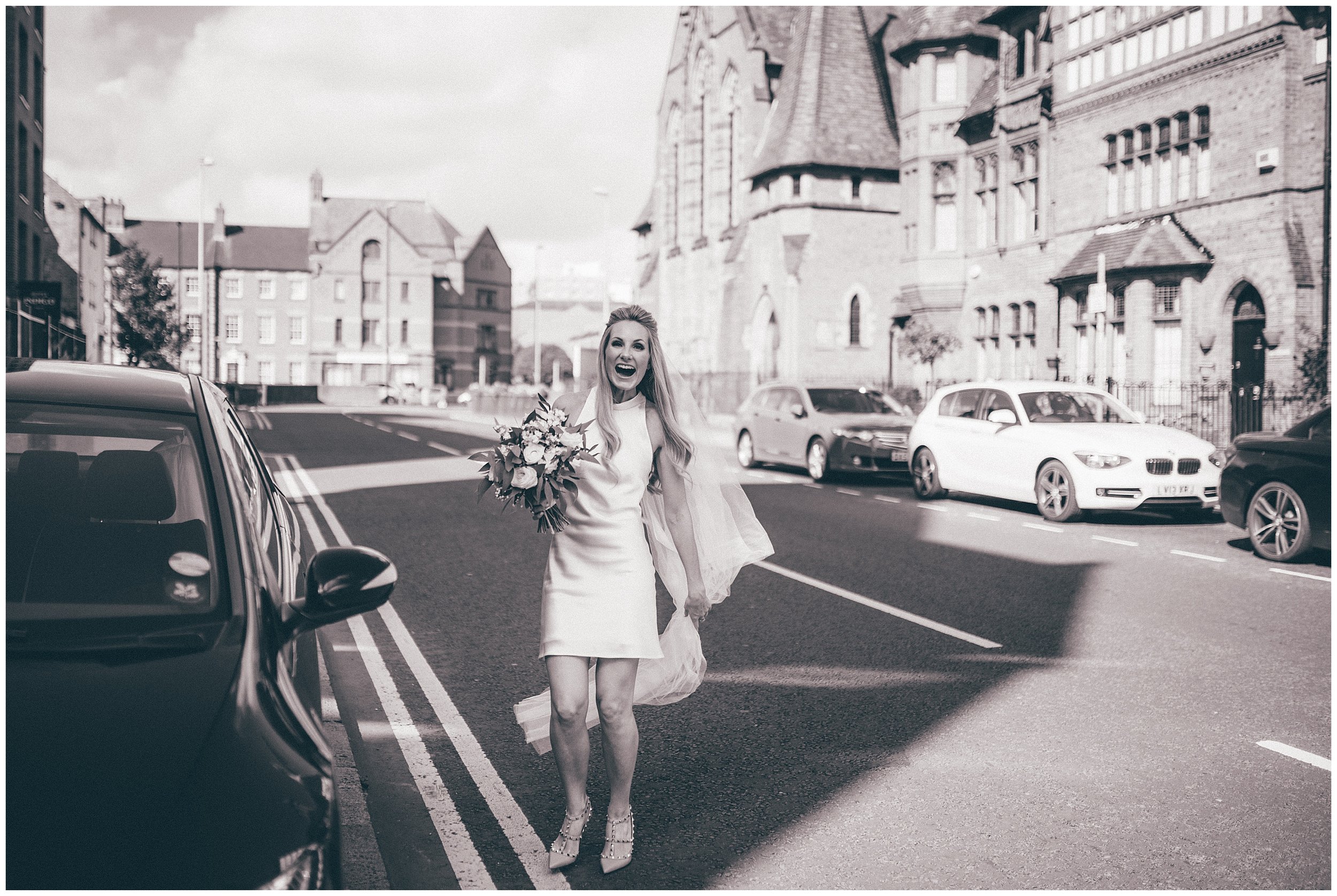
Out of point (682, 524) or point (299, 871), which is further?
point (682, 524)

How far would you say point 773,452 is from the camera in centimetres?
1995

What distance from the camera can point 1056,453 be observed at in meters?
13.4

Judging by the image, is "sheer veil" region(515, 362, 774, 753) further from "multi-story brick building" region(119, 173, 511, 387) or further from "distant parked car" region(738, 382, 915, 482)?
"multi-story brick building" region(119, 173, 511, 387)

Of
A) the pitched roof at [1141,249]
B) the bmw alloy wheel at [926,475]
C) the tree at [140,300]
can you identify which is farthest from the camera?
the tree at [140,300]

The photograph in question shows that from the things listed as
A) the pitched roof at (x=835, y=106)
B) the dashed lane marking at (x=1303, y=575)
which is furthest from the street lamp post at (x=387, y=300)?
the dashed lane marking at (x=1303, y=575)

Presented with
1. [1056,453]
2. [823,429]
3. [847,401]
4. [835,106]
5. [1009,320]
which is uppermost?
[835,106]

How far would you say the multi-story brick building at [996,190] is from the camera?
2372 cm

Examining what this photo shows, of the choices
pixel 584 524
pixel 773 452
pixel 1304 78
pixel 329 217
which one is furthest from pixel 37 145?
pixel 329 217

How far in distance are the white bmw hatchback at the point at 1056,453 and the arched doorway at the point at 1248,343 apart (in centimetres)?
1099

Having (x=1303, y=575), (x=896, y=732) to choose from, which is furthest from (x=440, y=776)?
(x=1303, y=575)

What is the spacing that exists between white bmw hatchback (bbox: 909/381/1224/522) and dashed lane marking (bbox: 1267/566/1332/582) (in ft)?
6.38

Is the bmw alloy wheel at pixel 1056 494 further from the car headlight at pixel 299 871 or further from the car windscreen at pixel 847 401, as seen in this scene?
the car headlight at pixel 299 871

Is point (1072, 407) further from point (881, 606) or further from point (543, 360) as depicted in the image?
point (543, 360)

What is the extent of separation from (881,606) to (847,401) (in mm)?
11715
